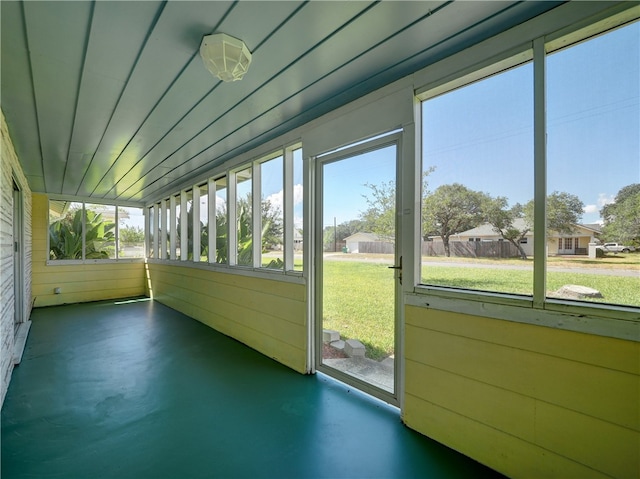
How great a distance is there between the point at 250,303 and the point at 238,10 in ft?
9.76

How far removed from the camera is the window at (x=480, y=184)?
1.65m

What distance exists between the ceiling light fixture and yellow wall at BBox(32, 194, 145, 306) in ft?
21.7

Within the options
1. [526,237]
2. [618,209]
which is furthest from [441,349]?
[618,209]

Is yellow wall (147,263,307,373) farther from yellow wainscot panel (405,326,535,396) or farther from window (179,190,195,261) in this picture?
yellow wainscot panel (405,326,535,396)

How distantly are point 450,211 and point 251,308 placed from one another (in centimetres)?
260

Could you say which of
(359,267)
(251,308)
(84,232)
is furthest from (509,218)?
(84,232)

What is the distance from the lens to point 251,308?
3.63 m

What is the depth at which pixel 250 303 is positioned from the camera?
12.0 feet

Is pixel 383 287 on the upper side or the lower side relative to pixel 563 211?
lower

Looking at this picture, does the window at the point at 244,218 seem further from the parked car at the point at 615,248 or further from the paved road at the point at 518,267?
the parked car at the point at 615,248

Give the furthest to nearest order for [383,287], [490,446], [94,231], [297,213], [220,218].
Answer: [94,231]
[220,218]
[297,213]
[383,287]
[490,446]

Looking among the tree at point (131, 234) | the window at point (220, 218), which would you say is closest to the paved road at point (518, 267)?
the window at point (220, 218)

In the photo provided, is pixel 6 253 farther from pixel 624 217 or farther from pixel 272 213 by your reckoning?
pixel 624 217

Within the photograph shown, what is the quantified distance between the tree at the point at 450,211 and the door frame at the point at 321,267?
204 millimetres
